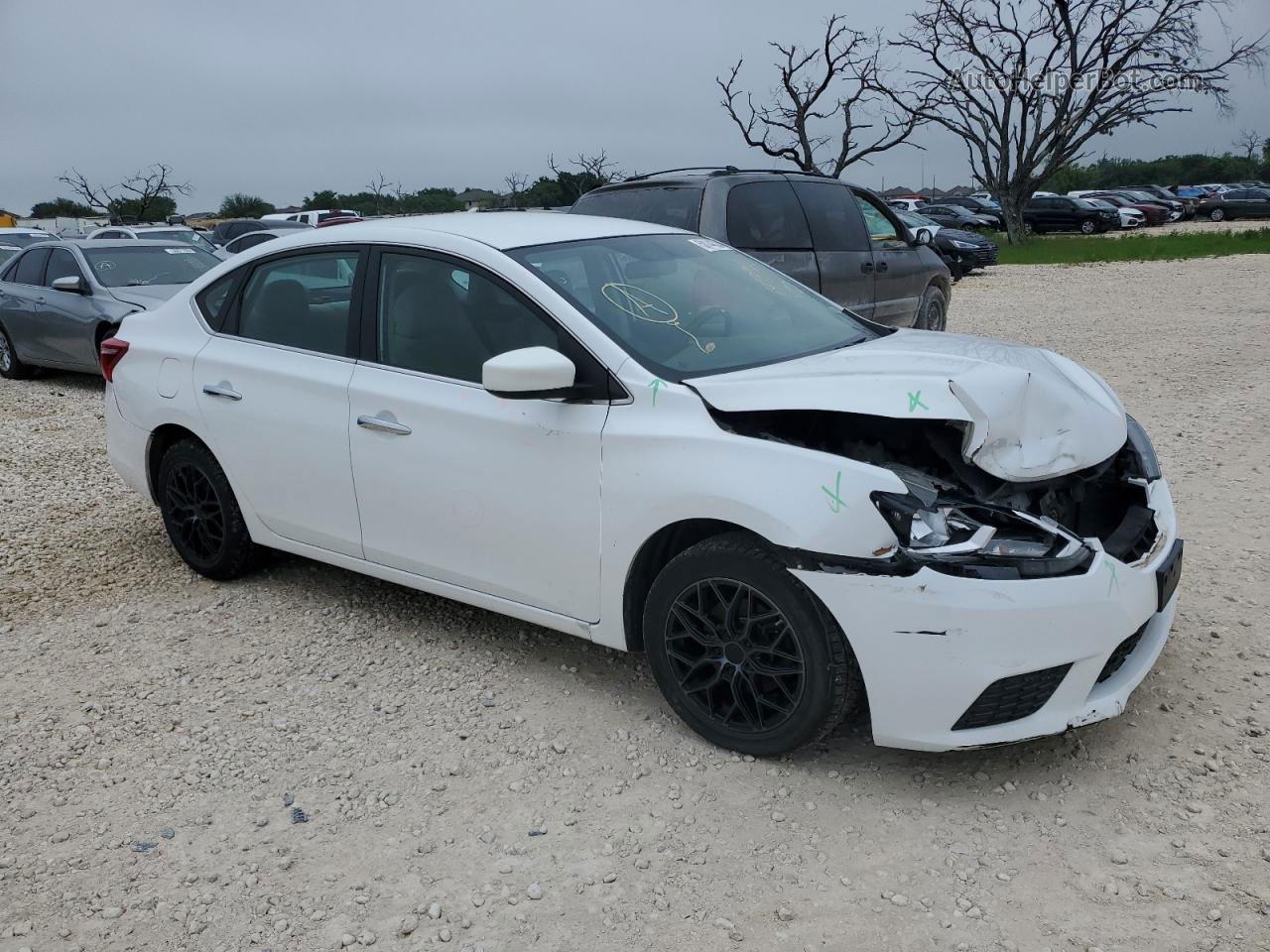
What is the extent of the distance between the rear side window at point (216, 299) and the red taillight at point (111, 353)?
1.60 feet

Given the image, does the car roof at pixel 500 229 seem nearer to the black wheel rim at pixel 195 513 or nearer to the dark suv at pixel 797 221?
the black wheel rim at pixel 195 513

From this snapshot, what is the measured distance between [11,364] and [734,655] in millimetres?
11399

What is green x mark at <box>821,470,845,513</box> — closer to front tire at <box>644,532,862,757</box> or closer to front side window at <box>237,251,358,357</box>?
front tire at <box>644,532,862,757</box>

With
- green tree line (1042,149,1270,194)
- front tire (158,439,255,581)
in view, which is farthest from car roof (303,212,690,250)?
green tree line (1042,149,1270,194)

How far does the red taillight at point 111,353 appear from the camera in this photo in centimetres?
510

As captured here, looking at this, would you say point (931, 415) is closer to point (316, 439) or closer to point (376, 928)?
point (376, 928)

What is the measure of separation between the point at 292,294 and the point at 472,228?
91cm

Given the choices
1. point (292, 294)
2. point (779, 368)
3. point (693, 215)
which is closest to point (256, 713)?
point (292, 294)

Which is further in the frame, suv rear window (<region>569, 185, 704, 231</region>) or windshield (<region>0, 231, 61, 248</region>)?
windshield (<region>0, 231, 61, 248</region>)

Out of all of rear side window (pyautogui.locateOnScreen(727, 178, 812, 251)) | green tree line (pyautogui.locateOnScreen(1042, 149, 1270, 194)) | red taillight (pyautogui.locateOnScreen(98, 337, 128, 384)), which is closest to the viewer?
red taillight (pyautogui.locateOnScreen(98, 337, 128, 384))

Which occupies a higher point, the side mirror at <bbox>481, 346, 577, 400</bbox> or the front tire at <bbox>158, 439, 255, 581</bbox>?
the side mirror at <bbox>481, 346, 577, 400</bbox>

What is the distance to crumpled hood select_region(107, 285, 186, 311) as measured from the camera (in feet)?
34.4

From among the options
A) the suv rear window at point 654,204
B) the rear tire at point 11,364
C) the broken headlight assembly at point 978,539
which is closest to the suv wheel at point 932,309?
the suv rear window at point 654,204

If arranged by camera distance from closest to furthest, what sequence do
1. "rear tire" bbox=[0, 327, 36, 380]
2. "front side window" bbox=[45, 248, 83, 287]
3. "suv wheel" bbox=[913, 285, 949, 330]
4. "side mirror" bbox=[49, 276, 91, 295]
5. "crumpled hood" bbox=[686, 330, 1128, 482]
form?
"crumpled hood" bbox=[686, 330, 1128, 482]
"suv wheel" bbox=[913, 285, 949, 330]
"side mirror" bbox=[49, 276, 91, 295]
"front side window" bbox=[45, 248, 83, 287]
"rear tire" bbox=[0, 327, 36, 380]
